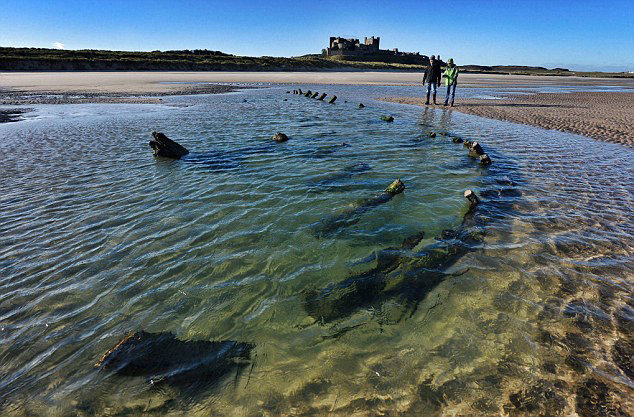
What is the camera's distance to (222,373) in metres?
3.26

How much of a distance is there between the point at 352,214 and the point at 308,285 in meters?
2.63

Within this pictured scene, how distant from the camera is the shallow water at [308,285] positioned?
306 cm

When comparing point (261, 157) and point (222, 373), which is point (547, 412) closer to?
point (222, 373)

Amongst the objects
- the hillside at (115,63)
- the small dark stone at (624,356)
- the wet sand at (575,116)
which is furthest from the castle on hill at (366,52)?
the small dark stone at (624,356)

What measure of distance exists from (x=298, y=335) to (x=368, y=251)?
7.16 feet

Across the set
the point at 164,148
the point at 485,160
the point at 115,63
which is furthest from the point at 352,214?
the point at 115,63

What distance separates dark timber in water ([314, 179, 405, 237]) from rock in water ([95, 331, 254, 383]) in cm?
292

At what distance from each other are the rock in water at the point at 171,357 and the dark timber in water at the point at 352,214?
9.58ft

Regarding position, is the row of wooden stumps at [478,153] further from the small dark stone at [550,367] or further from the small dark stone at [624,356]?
the small dark stone at [550,367]

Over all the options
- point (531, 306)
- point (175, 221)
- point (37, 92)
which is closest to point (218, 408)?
point (531, 306)

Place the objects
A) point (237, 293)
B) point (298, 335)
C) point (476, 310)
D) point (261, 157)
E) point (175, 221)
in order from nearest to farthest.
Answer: point (298, 335) → point (476, 310) → point (237, 293) → point (175, 221) → point (261, 157)

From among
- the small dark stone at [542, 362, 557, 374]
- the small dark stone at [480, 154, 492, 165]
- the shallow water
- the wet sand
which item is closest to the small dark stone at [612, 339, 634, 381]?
the shallow water

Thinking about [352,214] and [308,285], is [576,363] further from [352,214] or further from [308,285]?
[352,214]

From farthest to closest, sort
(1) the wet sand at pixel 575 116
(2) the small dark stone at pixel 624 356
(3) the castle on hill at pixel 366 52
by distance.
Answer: (3) the castle on hill at pixel 366 52
(1) the wet sand at pixel 575 116
(2) the small dark stone at pixel 624 356
